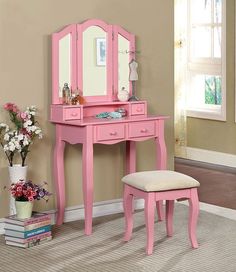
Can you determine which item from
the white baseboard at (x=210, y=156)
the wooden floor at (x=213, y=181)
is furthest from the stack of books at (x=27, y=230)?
the white baseboard at (x=210, y=156)

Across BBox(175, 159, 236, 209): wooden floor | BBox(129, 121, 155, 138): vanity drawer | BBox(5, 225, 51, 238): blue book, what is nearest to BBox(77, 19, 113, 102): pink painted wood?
BBox(129, 121, 155, 138): vanity drawer

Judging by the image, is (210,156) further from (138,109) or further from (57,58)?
(57,58)

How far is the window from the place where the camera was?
765 cm

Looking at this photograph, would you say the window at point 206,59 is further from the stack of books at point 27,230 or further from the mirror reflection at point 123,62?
the stack of books at point 27,230

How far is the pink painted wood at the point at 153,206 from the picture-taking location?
4.40 metres

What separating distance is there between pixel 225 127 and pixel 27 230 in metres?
3.48

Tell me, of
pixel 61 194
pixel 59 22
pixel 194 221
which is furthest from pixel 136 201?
pixel 59 22

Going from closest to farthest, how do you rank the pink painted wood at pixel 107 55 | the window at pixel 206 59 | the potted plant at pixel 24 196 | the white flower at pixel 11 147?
the potted plant at pixel 24 196, the white flower at pixel 11 147, the pink painted wood at pixel 107 55, the window at pixel 206 59

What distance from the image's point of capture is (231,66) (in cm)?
746

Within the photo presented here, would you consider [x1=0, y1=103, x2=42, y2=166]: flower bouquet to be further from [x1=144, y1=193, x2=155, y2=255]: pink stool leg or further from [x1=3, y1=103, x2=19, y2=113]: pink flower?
[x1=144, y1=193, x2=155, y2=255]: pink stool leg

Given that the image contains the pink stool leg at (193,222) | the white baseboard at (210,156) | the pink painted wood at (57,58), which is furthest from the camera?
the white baseboard at (210,156)

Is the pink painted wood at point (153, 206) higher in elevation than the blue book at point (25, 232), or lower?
higher

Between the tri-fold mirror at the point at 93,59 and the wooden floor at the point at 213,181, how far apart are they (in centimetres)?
128

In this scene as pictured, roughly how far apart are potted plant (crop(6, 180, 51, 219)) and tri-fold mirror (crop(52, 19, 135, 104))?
2.27 ft
